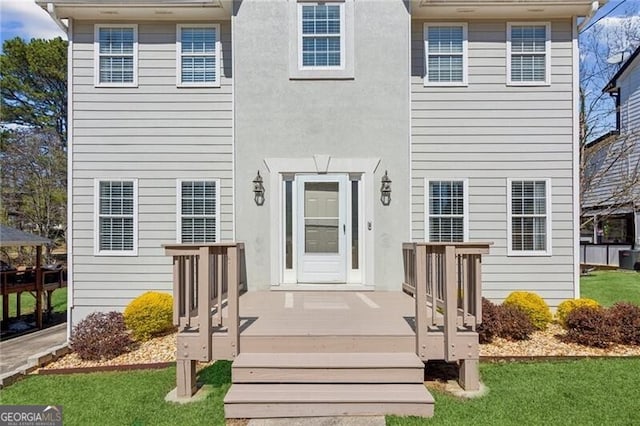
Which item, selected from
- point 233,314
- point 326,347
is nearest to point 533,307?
point 326,347

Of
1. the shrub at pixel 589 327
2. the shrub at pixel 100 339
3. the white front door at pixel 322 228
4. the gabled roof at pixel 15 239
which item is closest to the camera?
the shrub at pixel 589 327

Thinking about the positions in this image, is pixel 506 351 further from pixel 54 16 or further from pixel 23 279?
pixel 23 279

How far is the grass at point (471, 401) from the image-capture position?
3846 millimetres

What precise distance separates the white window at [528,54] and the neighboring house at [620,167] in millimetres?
8250

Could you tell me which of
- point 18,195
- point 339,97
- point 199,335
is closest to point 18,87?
point 18,195

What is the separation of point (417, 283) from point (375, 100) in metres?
4.11

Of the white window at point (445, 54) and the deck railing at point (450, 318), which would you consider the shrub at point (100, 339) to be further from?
the white window at point (445, 54)

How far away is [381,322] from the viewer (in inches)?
192

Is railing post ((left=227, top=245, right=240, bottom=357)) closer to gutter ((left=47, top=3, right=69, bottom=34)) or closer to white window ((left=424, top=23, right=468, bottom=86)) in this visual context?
white window ((left=424, top=23, right=468, bottom=86))

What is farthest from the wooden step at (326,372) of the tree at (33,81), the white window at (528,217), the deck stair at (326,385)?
A: the tree at (33,81)

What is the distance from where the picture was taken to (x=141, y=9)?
7562 mm

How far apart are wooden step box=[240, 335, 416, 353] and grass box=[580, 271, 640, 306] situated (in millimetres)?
7131

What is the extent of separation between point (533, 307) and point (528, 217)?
1.81 meters

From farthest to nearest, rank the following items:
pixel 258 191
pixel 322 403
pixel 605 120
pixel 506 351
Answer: pixel 605 120 < pixel 258 191 < pixel 506 351 < pixel 322 403
